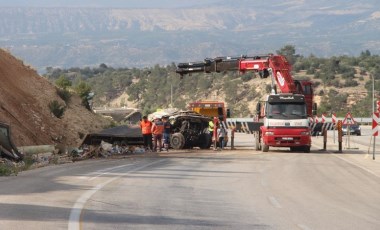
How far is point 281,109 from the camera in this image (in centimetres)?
3984

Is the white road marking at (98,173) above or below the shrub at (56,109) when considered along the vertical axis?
below

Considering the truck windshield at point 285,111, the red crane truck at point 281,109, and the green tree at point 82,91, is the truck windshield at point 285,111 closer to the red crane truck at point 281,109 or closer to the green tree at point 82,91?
the red crane truck at point 281,109

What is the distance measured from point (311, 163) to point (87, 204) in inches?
653

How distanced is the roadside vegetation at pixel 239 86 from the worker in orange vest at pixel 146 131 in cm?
6106

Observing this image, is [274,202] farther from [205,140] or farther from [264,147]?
[205,140]

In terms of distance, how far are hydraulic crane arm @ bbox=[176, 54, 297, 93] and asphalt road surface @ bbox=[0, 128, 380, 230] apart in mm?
10631

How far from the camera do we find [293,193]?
848 inches

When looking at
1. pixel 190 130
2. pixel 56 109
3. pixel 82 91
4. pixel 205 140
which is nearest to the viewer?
pixel 190 130

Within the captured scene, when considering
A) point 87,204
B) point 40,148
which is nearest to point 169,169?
point 40,148

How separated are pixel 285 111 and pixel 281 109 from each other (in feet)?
0.64

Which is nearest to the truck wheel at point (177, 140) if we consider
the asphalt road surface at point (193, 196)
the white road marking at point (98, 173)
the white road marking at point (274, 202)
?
the asphalt road surface at point (193, 196)

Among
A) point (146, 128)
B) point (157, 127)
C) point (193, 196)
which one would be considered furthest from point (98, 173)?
point (157, 127)

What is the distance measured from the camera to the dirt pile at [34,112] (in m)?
39.8

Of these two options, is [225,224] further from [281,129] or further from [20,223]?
[281,129]
